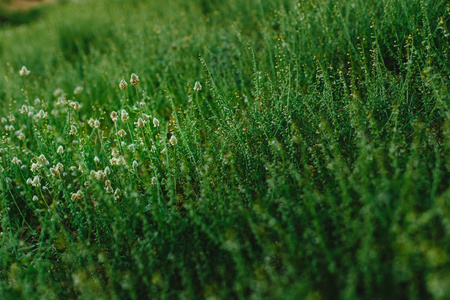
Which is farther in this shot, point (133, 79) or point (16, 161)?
point (16, 161)

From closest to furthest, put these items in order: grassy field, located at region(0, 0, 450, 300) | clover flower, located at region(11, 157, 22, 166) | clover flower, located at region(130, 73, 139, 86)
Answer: grassy field, located at region(0, 0, 450, 300) → clover flower, located at region(130, 73, 139, 86) → clover flower, located at region(11, 157, 22, 166)

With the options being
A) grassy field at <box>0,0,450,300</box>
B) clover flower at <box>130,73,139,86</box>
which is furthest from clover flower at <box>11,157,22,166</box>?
clover flower at <box>130,73,139,86</box>

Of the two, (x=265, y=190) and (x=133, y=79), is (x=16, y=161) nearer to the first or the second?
(x=133, y=79)

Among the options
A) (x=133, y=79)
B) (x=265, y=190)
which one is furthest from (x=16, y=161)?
(x=265, y=190)

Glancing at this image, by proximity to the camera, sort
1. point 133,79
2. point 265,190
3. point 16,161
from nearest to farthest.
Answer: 1. point 265,190
2. point 133,79
3. point 16,161

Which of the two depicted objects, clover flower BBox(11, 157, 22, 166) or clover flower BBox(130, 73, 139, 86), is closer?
clover flower BBox(130, 73, 139, 86)

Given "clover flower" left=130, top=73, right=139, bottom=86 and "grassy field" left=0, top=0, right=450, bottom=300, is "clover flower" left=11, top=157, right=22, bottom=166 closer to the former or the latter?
"grassy field" left=0, top=0, right=450, bottom=300

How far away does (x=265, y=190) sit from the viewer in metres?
1.96

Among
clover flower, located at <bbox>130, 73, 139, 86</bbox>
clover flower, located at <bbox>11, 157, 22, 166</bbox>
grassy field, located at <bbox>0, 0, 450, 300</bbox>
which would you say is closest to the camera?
grassy field, located at <bbox>0, 0, 450, 300</bbox>

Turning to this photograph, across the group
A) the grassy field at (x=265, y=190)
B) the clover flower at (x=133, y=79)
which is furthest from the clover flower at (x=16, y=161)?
the clover flower at (x=133, y=79)

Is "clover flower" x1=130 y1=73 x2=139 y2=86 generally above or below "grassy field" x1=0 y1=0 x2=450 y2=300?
above

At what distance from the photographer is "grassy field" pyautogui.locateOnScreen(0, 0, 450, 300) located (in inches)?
53.2

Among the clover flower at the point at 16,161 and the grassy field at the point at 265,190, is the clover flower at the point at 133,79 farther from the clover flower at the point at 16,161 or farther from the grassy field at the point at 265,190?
the clover flower at the point at 16,161

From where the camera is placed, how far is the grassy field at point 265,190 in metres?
1.35
